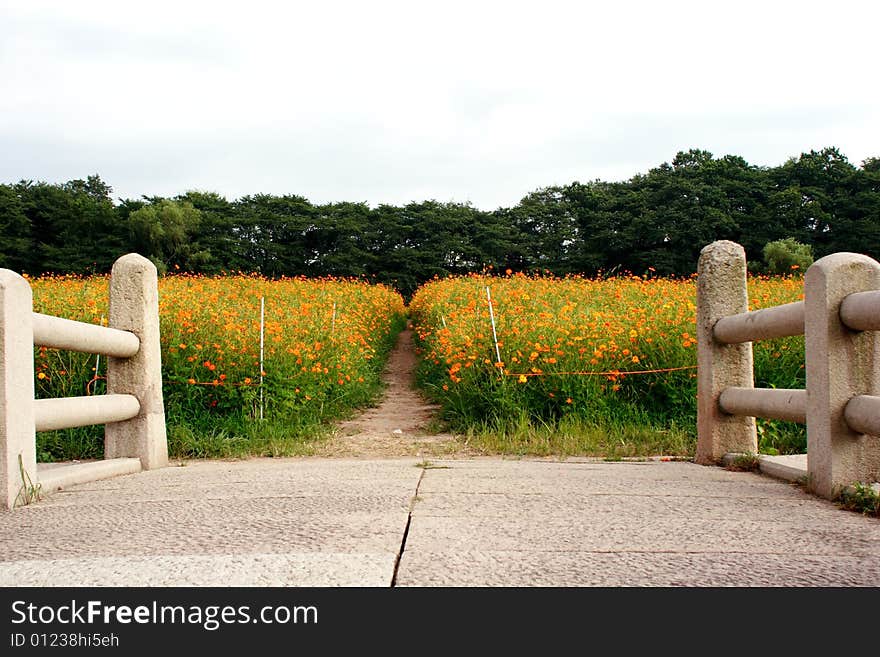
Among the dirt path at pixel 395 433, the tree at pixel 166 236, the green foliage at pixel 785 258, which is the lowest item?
the dirt path at pixel 395 433

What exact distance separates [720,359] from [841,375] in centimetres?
166

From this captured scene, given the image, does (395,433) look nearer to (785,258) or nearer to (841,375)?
(841,375)

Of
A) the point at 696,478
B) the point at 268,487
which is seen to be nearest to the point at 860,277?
the point at 696,478

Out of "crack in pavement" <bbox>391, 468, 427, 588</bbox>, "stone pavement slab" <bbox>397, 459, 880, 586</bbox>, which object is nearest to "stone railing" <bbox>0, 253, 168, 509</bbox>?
"crack in pavement" <bbox>391, 468, 427, 588</bbox>

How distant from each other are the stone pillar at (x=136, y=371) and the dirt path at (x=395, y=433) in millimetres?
2169

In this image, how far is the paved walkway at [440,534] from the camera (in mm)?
2547

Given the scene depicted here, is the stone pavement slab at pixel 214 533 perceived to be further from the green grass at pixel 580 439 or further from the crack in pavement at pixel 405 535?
the green grass at pixel 580 439

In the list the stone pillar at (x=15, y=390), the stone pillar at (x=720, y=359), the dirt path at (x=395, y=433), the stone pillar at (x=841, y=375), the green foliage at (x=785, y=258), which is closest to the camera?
the stone pillar at (x=15, y=390)

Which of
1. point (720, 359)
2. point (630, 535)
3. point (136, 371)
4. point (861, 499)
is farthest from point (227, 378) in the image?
point (861, 499)

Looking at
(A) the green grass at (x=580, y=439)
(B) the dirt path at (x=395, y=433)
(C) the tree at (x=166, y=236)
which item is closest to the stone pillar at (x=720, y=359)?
(A) the green grass at (x=580, y=439)

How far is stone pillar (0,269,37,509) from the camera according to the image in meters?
3.93

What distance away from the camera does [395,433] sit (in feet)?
29.7

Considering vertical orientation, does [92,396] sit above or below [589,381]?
above

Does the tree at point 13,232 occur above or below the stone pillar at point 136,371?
above
